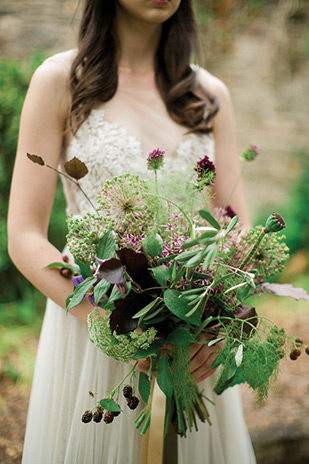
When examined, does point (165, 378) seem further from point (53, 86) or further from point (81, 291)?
point (53, 86)

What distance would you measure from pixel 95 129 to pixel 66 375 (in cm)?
83

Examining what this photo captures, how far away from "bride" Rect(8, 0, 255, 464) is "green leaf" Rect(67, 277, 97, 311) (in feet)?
1.13

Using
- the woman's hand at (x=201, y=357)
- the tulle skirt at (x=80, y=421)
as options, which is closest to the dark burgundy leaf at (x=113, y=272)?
the woman's hand at (x=201, y=357)

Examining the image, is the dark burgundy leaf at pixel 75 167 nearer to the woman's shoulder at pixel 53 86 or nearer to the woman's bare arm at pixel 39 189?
the woman's bare arm at pixel 39 189

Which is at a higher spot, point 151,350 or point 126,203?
point 126,203

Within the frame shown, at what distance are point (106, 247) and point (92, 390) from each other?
0.66 meters

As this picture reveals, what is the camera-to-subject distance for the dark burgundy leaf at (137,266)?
98 centimetres

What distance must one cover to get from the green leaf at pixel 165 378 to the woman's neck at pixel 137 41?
1189mm

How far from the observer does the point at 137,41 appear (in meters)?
1.76

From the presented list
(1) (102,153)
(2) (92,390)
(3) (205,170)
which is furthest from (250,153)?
(2) (92,390)

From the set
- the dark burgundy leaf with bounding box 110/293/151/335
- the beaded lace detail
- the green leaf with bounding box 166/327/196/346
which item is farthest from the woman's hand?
the beaded lace detail

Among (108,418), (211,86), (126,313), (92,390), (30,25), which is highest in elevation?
(30,25)

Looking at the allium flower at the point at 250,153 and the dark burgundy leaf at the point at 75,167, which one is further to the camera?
the allium flower at the point at 250,153

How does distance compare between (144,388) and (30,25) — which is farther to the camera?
(30,25)
